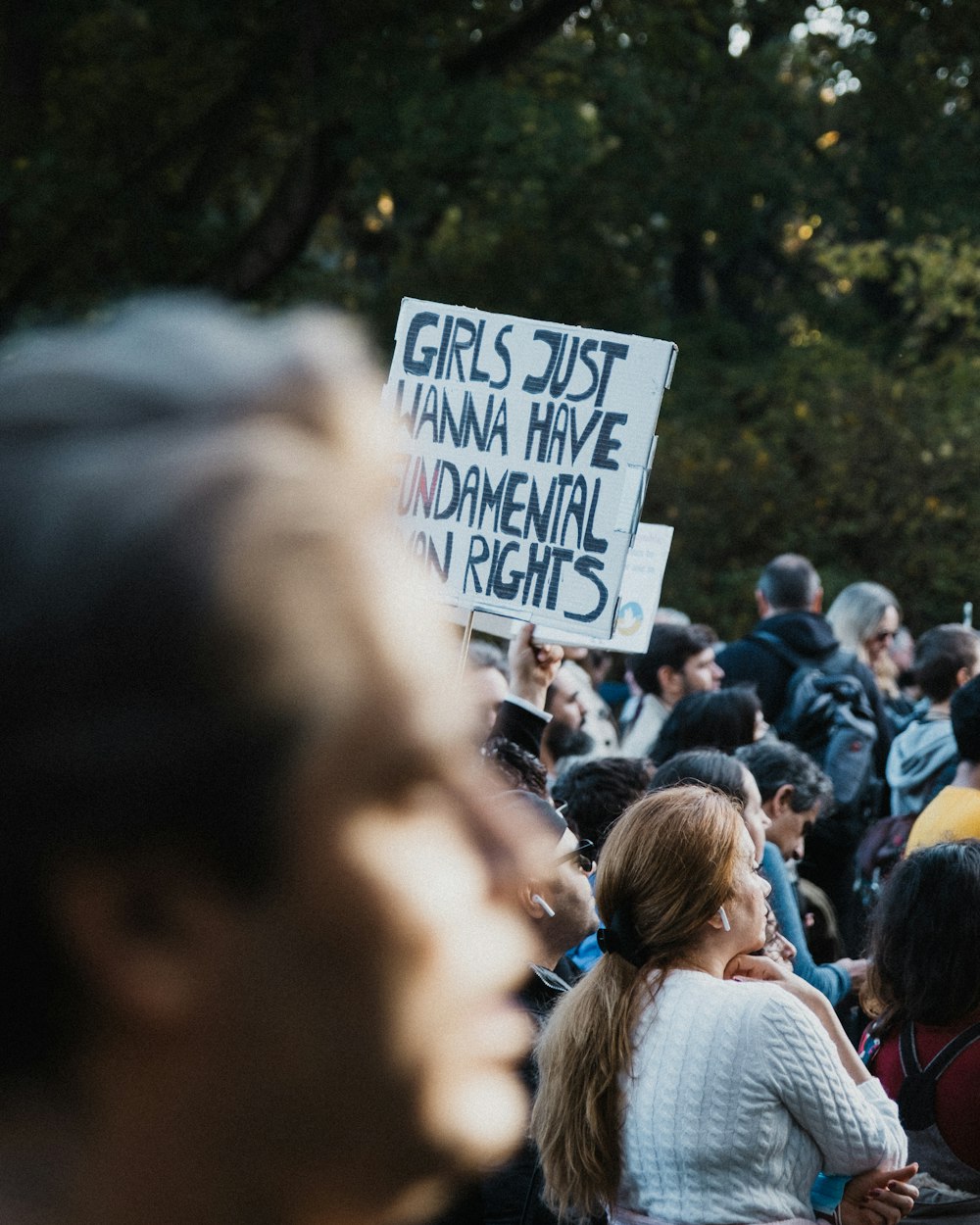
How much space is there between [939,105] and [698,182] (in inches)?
107

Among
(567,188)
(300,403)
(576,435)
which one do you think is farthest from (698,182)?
(300,403)

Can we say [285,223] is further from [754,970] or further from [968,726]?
[754,970]

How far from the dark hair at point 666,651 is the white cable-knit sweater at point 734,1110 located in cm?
416

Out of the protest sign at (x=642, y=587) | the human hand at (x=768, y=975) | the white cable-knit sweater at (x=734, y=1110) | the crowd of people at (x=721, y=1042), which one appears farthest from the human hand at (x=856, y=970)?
the protest sign at (x=642, y=587)

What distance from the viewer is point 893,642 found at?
10.8m

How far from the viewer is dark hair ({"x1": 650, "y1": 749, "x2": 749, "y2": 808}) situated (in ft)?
14.1

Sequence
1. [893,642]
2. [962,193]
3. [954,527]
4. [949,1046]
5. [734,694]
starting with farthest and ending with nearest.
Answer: [962,193], [954,527], [893,642], [734,694], [949,1046]

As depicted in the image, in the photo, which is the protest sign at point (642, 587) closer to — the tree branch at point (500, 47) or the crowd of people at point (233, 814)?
the crowd of people at point (233, 814)

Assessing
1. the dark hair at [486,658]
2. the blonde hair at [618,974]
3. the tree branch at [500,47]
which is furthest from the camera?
the tree branch at [500,47]

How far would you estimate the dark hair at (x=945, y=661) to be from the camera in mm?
6613

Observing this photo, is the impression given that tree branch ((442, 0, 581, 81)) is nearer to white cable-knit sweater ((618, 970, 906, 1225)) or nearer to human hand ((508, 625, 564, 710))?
human hand ((508, 625, 564, 710))

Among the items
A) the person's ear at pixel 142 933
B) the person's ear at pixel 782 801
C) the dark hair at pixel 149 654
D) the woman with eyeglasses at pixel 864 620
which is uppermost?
the woman with eyeglasses at pixel 864 620

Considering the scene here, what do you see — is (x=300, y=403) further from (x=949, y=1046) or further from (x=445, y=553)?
(x=445, y=553)

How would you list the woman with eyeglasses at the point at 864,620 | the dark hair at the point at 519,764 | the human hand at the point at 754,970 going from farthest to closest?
the woman with eyeglasses at the point at 864,620, the dark hair at the point at 519,764, the human hand at the point at 754,970
